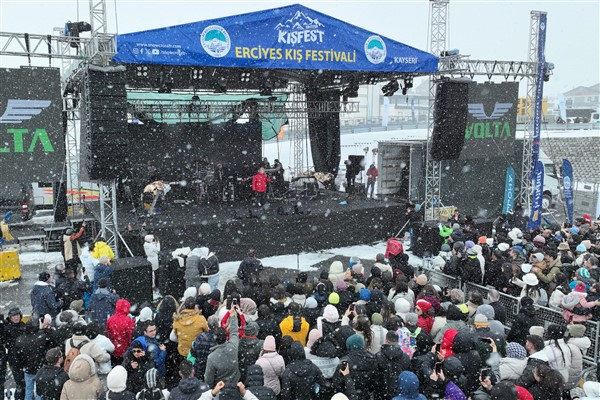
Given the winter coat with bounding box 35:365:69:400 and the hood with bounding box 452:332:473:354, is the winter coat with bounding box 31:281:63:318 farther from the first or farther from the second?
the hood with bounding box 452:332:473:354

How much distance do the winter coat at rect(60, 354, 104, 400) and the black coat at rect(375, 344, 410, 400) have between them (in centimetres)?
235

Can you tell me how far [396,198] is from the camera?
51.0ft

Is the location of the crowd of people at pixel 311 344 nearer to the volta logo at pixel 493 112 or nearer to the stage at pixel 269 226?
the stage at pixel 269 226

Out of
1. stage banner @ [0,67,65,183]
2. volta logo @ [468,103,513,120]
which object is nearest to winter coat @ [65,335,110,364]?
stage banner @ [0,67,65,183]

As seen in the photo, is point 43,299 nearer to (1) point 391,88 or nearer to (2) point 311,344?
(2) point 311,344

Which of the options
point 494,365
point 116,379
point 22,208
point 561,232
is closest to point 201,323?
point 116,379

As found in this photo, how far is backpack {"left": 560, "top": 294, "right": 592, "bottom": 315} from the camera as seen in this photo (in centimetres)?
525

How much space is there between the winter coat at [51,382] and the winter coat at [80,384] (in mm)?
209

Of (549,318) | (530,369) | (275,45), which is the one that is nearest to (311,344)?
(530,369)

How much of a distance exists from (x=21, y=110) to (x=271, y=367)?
23.6 ft

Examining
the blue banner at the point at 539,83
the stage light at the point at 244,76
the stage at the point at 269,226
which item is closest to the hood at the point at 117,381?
the stage at the point at 269,226

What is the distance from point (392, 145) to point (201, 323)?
11.9 m

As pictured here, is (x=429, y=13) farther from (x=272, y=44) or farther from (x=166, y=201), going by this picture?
(x=166, y=201)

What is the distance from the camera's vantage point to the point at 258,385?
3.94m
